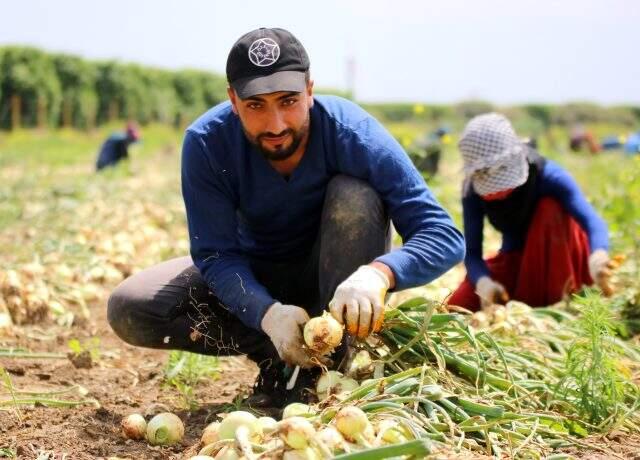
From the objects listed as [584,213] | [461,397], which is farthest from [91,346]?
[584,213]

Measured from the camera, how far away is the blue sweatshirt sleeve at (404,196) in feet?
8.30

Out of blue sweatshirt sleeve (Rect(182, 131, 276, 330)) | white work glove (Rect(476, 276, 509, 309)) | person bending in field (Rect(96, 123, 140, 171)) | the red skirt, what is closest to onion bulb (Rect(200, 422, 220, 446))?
blue sweatshirt sleeve (Rect(182, 131, 276, 330))

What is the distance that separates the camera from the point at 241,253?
2768 millimetres

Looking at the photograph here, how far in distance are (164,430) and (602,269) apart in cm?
204

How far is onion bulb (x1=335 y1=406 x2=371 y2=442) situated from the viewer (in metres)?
1.82

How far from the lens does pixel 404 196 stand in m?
Result: 2.62

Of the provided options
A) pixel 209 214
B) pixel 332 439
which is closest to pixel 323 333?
pixel 332 439

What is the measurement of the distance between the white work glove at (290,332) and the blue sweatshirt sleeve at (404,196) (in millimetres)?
390

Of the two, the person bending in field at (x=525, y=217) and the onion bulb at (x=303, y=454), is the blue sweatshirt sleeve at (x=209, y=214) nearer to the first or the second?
the onion bulb at (x=303, y=454)

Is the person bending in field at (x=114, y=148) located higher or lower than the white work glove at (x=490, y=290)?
lower

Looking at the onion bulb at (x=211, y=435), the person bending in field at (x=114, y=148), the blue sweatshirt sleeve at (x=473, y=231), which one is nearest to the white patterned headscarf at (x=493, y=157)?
the blue sweatshirt sleeve at (x=473, y=231)

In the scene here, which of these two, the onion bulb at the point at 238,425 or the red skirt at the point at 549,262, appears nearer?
the onion bulb at the point at 238,425

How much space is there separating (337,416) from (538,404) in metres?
0.77

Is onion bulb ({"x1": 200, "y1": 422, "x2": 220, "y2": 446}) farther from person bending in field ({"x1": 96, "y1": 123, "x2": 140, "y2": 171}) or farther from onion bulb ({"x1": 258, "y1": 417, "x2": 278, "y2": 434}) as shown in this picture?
person bending in field ({"x1": 96, "y1": 123, "x2": 140, "y2": 171})
